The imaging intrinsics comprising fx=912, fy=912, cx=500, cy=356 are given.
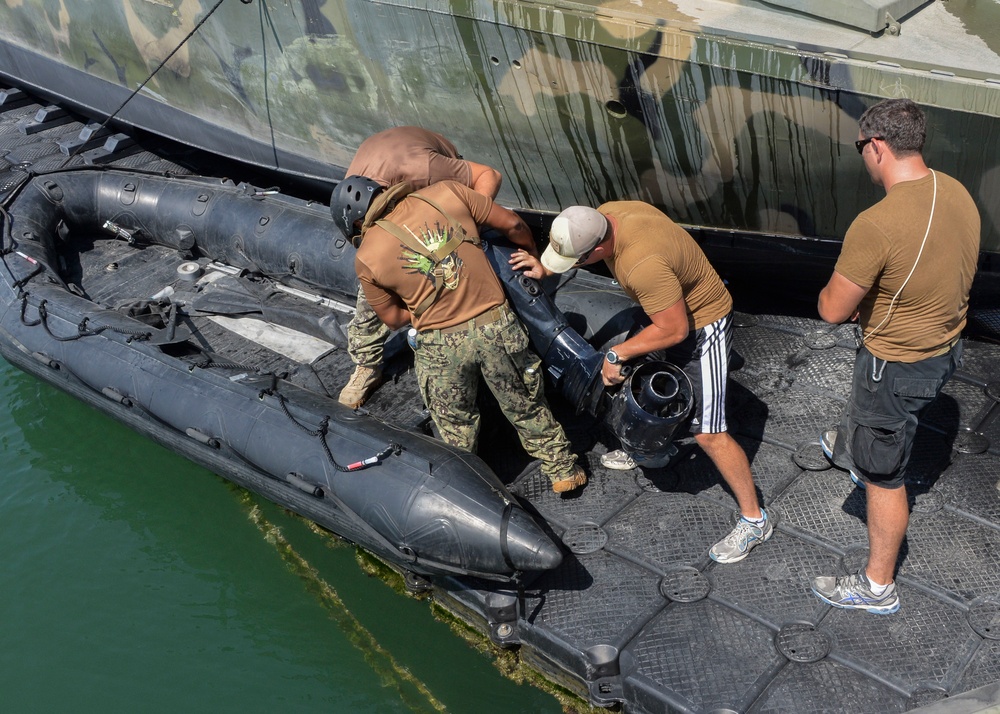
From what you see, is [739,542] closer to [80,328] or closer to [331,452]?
[331,452]

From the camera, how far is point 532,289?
4637mm

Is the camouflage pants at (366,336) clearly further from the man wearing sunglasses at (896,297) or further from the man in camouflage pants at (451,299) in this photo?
the man wearing sunglasses at (896,297)

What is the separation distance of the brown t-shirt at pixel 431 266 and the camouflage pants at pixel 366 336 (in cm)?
97

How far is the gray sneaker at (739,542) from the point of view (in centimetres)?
401

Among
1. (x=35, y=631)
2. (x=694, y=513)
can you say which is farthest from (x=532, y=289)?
(x=35, y=631)

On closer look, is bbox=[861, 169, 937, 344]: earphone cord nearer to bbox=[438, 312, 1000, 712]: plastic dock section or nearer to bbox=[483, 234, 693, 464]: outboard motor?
bbox=[483, 234, 693, 464]: outboard motor

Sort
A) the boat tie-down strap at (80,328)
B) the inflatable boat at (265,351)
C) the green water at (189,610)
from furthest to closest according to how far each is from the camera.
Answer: the boat tie-down strap at (80,328) < the green water at (189,610) < the inflatable boat at (265,351)

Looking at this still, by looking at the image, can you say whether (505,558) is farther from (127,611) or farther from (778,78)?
(778,78)

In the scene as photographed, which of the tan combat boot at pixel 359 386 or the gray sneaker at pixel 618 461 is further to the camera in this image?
the tan combat boot at pixel 359 386

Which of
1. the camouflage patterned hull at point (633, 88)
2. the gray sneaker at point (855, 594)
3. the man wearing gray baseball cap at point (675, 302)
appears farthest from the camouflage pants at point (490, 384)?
the camouflage patterned hull at point (633, 88)

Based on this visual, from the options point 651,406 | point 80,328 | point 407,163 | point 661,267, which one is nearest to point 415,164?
point 407,163

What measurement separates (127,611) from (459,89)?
3.81 meters

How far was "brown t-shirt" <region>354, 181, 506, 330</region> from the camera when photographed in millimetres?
3838

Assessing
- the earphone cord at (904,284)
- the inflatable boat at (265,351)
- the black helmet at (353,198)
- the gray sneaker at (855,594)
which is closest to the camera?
the earphone cord at (904,284)
